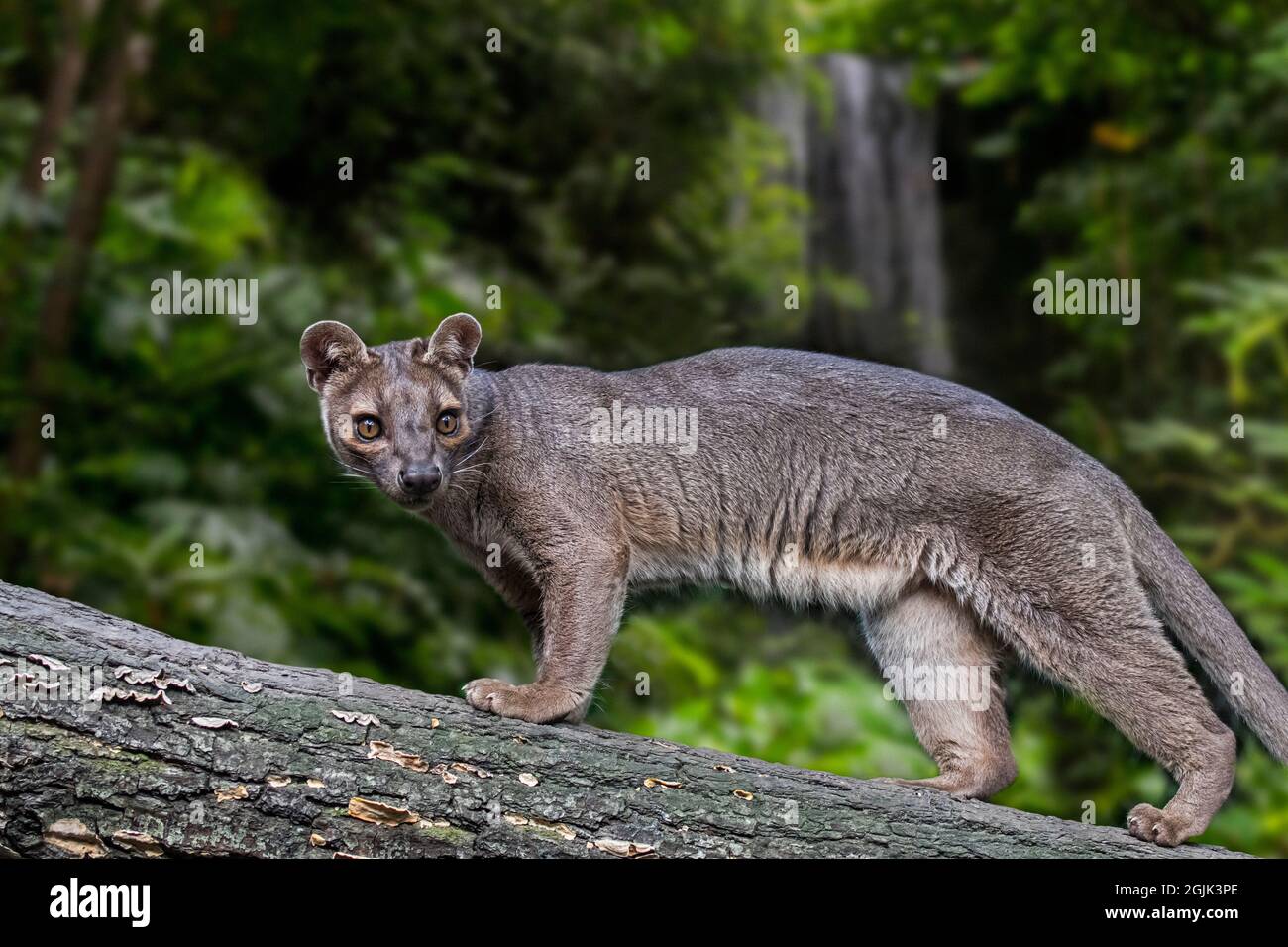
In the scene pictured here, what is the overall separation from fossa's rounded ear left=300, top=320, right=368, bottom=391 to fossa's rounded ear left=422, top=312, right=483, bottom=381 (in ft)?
0.86

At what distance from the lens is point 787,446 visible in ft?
17.9

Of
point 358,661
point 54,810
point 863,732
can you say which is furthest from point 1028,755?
point 54,810

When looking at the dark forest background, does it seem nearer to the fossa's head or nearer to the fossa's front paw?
the fossa's front paw

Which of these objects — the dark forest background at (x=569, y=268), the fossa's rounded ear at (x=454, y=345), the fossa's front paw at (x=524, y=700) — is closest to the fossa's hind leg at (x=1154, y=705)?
the fossa's front paw at (x=524, y=700)

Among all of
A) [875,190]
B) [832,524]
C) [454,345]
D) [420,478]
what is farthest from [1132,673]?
[875,190]

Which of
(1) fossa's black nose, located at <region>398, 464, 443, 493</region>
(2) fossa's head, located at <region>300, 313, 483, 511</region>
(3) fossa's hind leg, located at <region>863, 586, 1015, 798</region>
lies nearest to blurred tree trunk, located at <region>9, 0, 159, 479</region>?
(2) fossa's head, located at <region>300, 313, 483, 511</region>

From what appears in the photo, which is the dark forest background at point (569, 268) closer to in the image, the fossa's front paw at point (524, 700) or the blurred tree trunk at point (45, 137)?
the blurred tree trunk at point (45, 137)

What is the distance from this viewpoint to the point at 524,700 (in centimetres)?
466

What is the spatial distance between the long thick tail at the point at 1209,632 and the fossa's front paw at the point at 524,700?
230 centimetres

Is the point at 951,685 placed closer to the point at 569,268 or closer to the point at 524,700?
the point at 524,700

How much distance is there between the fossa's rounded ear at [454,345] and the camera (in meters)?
4.93

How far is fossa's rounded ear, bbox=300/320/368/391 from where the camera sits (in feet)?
16.0

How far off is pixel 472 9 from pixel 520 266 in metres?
2.01
